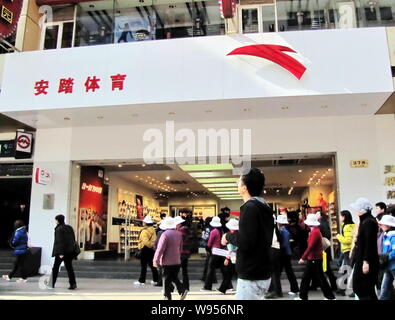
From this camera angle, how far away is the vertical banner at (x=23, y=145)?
34.7 feet

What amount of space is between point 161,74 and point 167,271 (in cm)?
454

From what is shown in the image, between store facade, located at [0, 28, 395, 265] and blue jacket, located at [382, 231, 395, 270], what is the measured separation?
14.0ft

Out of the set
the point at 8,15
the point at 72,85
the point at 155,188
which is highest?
the point at 8,15

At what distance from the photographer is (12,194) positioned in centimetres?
1408

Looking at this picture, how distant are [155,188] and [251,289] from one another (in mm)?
15085

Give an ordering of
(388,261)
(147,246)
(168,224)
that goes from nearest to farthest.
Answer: (388,261) < (168,224) < (147,246)

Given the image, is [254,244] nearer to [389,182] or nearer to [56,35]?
[389,182]

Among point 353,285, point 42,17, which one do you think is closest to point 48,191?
point 42,17

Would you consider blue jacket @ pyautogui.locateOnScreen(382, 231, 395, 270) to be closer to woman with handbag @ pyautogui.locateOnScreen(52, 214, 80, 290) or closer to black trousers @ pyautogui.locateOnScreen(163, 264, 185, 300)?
black trousers @ pyautogui.locateOnScreen(163, 264, 185, 300)

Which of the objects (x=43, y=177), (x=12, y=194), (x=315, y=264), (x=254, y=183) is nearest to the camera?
(x=254, y=183)

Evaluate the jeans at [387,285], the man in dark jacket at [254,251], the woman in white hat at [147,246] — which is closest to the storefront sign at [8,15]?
the woman in white hat at [147,246]

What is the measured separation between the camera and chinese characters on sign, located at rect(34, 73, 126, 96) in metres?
8.73

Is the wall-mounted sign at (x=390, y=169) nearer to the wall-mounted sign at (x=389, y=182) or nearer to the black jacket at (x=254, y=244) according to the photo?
the wall-mounted sign at (x=389, y=182)

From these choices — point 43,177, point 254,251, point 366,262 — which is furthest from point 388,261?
point 43,177
